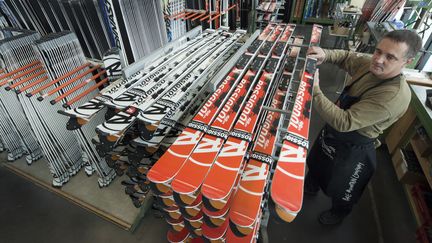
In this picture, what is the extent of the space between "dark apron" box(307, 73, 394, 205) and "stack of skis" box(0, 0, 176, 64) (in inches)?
68.1

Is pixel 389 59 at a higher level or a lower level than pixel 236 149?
higher

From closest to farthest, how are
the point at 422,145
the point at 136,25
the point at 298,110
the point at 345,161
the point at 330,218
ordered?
the point at 298,110 < the point at 345,161 < the point at 136,25 < the point at 330,218 < the point at 422,145

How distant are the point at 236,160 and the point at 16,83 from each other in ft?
6.29

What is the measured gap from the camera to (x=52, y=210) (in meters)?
2.38

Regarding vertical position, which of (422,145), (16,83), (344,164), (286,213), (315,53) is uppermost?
(315,53)

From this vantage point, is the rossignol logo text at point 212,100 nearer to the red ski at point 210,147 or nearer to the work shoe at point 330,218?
the red ski at point 210,147

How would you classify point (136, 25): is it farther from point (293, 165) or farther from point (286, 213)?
point (286, 213)

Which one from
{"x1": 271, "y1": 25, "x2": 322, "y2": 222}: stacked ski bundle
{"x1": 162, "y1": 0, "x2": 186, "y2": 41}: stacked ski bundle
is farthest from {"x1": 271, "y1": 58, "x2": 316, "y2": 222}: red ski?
{"x1": 162, "y1": 0, "x2": 186, "y2": 41}: stacked ski bundle

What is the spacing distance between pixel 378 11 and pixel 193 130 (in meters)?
4.26

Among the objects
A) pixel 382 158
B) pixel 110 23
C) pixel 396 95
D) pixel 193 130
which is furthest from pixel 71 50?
pixel 382 158

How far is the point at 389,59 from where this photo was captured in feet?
4.52

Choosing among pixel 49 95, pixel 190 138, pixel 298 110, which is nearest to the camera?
pixel 190 138

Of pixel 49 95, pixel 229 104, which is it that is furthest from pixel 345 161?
pixel 49 95

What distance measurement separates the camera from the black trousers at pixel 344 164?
5.68 feet
